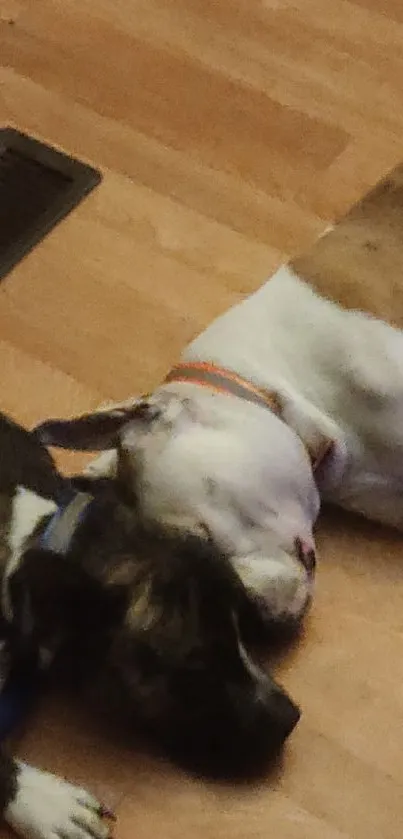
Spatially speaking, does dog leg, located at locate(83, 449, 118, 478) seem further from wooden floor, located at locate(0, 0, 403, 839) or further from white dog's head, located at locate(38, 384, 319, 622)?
wooden floor, located at locate(0, 0, 403, 839)

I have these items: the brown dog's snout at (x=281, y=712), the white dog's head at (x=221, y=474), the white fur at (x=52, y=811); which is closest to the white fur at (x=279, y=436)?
the white dog's head at (x=221, y=474)

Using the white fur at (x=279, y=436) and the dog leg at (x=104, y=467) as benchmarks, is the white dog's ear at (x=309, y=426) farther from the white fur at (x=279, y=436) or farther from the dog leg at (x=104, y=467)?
the dog leg at (x=104, y=467)

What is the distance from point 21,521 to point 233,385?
1.15 feet

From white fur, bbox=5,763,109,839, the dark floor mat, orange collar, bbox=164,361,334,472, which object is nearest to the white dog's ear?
orange collar, bbox=164,361,334,472

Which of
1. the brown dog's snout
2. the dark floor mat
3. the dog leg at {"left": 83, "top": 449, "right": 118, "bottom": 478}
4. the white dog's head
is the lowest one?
the dark floor mat

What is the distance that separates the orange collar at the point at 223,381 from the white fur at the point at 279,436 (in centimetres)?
1

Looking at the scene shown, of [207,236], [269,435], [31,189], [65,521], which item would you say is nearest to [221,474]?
[269,435]

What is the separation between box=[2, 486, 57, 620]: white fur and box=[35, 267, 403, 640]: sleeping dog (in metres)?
0.08

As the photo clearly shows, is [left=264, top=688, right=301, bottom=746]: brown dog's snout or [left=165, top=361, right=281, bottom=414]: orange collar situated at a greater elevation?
[left=165, top=361, right=281, bottom=414]: orange collar

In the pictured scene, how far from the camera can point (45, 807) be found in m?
1.52

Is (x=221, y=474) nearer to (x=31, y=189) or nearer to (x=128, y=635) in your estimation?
(x=128, y=635)

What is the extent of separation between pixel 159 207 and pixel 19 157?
1.01 feet

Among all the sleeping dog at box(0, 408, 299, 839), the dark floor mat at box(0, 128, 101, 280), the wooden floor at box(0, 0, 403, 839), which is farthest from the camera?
the dark floor mat at box(0, 128, 101, 280)

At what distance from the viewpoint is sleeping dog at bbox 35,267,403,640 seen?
156 cm
